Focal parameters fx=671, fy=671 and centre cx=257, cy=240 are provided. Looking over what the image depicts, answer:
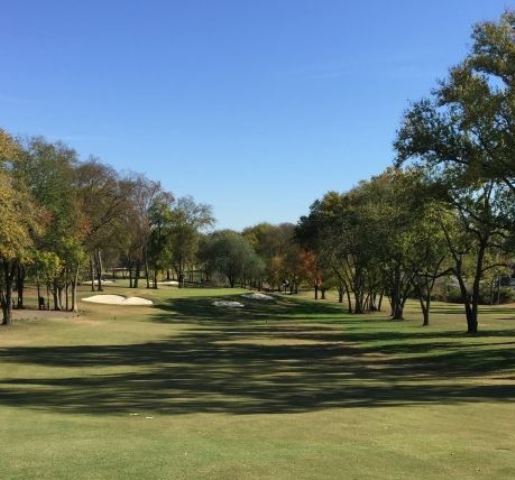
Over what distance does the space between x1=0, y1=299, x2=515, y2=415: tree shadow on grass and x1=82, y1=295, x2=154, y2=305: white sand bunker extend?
94.2 feet

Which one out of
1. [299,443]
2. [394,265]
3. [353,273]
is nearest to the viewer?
[299,443]

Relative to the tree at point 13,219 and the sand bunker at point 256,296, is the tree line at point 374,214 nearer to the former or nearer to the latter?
the tree at point 13,219

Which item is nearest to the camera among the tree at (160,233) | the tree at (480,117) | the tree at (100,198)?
the tree at (480,117)

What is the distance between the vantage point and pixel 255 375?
75.2 ft

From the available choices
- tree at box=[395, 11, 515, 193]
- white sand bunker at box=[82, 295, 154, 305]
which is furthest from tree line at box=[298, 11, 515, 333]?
white sand bunker at box=[82, 295, 154, 305]

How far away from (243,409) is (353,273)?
65364 mm

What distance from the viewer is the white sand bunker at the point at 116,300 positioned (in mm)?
69375

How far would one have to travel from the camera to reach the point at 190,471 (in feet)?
24.3

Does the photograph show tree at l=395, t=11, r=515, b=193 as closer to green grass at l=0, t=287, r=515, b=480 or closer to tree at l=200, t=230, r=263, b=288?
green grass at l=0, t=287, r=515, b=480

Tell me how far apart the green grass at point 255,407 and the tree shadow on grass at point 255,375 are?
2.7 inches

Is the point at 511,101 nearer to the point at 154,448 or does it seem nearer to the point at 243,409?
the point at 243,409

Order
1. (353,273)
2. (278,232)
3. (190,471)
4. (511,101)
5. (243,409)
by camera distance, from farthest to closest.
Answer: (278,232) < (353,273) < (511,101) < (243,409) < (190,471)

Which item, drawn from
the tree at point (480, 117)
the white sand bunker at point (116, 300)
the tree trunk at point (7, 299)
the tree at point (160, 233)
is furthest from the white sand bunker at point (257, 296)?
the tree at point (480, 117)

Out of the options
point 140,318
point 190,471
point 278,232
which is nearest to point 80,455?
point 190,471
